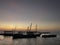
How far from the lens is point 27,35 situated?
79.7 feet

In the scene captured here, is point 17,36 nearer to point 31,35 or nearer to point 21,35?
point 21,35

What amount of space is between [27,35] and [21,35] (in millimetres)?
1097

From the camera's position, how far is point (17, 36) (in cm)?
2333

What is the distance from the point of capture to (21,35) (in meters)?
24.2

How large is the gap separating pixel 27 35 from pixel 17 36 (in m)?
1.99

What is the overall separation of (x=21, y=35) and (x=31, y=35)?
1.89 m

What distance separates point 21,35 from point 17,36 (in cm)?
106

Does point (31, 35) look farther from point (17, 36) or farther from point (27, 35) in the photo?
point (17, 36)

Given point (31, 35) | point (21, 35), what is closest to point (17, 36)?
point (21, 35)

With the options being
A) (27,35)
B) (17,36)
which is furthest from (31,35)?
(17,36)

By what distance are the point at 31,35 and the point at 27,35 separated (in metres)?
0.81
